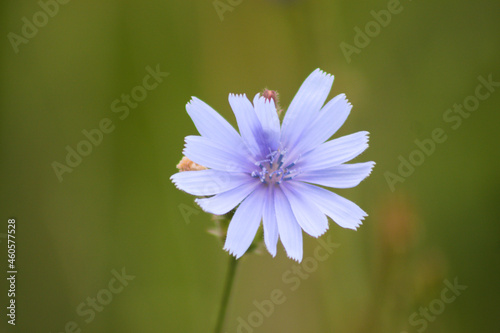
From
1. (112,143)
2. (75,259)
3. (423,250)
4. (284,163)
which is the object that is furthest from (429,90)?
(75,259)

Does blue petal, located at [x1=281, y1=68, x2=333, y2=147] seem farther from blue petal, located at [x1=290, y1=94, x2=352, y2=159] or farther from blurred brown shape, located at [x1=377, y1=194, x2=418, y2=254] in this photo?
blurred brown shape, located at [x1=377, y1=194, x2=418, y2=254]

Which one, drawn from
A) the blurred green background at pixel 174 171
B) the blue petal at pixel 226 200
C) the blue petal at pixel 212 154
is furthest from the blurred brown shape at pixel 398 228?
the blue petal at pixel 212 154

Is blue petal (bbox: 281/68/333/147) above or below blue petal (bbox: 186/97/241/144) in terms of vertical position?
below

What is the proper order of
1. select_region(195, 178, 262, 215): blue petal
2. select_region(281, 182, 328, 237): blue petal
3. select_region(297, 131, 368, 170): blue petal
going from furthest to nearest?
A: select_region(297, 131, 368, 170): blue petal, select_region(281, 182, 328, 237): blue petal, select_region(195, 178, 262, 215): blue petal

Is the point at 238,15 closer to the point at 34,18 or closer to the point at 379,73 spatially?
the point at 379,73

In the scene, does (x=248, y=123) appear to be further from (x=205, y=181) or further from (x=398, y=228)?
(x=398, y=228)

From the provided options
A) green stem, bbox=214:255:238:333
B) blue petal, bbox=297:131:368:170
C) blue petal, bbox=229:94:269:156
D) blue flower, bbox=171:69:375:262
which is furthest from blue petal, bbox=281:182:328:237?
green stem, bbox=214:255:238:333

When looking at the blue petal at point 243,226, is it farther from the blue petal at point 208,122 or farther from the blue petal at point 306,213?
the blue petal at point 208,122
